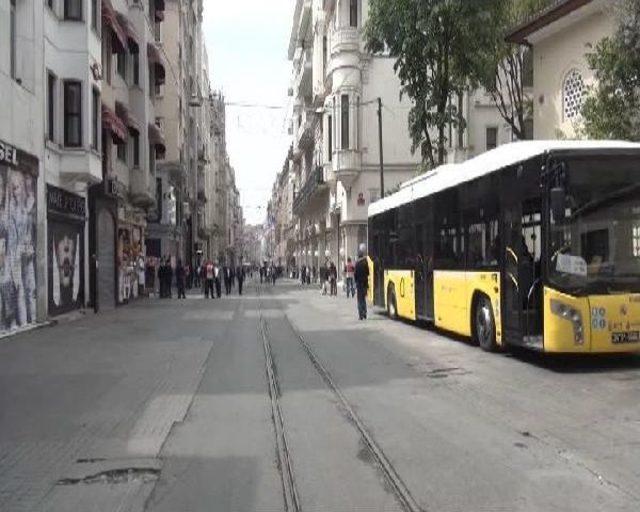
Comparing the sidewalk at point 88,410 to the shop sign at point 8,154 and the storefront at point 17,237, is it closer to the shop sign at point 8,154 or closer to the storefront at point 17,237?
the storefront at point 17,237

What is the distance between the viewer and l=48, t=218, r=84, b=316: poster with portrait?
24.6 m

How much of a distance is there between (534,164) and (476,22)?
17.4 metres

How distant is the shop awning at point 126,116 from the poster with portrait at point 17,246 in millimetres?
13104

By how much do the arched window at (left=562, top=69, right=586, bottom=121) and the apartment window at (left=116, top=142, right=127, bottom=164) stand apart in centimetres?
1758

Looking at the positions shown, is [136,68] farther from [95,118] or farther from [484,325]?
[484,325]

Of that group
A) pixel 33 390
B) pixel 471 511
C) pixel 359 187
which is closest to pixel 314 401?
pixel 33 390

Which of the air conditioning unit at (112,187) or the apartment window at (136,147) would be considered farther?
the apartment window at (136,147)

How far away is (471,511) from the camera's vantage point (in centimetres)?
595

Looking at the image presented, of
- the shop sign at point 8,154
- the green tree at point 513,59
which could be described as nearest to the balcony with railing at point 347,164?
A: the green tree at point 513,59

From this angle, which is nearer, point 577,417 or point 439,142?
point 577,417

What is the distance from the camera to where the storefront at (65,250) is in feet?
79.9

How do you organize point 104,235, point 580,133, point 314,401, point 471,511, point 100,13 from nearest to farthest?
1. point 471,511
2. point 314,401
3. point 580,133
4. point 100,13
5. point 104,235

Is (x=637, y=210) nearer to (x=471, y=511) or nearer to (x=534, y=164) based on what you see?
(x=534, y=164)

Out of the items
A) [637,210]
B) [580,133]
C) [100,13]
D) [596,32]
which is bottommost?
[637,210]
